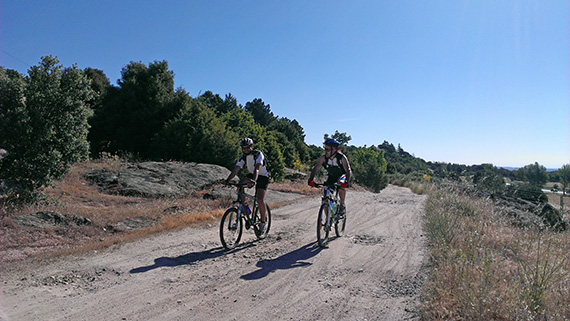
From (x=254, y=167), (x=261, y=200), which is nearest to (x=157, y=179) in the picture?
(x=261, y=200)

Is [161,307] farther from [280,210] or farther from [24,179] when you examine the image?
[280,210]

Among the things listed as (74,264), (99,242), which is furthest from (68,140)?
(74,264)

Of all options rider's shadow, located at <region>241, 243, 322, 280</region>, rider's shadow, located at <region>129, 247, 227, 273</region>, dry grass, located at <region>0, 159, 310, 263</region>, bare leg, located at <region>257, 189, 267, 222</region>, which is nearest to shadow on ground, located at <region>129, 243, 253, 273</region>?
rider's shadow, located at <region>129, 247, 227, 273</region>

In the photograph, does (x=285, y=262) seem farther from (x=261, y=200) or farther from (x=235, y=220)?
(x=261, y=200)

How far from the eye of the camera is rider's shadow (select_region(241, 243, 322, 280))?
554 centimetres

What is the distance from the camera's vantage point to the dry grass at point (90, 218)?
670cm

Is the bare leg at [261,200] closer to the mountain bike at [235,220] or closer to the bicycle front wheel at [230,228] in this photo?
the mountain bike at [235,220]

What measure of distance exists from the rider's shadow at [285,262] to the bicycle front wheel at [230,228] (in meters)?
1.04

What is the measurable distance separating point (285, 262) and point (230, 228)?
1.45 meters

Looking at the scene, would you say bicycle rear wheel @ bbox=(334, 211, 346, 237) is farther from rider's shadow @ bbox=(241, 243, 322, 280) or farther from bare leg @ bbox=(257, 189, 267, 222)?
bare leg @ bbox=(257, 189, 267, 222)

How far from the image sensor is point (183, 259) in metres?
6.35

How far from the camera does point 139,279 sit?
5309 millimetres

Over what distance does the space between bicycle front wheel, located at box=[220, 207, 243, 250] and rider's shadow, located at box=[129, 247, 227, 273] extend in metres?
0.22

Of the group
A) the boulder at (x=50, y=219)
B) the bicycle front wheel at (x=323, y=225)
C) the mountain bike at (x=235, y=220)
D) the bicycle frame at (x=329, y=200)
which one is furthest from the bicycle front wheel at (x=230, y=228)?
the boulder at (x=50, y=219)
